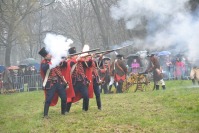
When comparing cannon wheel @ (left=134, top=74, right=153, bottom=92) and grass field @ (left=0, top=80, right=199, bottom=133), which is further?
cannon wheel @ (left=134, top=74, right=153, bottom=92)

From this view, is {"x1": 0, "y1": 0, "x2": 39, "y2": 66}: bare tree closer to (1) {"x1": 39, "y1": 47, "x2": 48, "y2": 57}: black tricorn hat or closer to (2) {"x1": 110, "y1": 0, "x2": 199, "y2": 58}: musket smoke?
(2) {"x1": 110, "y1": 0, "x2": 199, "y2": 58}: musket smoke

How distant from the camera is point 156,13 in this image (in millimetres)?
15273

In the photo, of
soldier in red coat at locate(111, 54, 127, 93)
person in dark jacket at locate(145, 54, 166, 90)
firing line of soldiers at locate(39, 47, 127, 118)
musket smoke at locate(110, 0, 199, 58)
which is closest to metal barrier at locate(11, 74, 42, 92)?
soldier in red coat at locate(111, 54, 127, 93)

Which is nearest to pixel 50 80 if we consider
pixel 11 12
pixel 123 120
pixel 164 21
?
pixel 123 120

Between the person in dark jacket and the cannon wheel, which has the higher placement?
the person in dark jacket

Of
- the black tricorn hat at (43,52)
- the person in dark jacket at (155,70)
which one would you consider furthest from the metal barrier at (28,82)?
the black tricorn hat at (43,52)

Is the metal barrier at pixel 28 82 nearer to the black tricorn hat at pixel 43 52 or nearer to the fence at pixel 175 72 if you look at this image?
the fence at pixel 175 72

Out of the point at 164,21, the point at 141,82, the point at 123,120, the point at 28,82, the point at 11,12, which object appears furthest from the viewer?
the point at 11,12

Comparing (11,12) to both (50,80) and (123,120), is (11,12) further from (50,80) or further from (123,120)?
(123,120)

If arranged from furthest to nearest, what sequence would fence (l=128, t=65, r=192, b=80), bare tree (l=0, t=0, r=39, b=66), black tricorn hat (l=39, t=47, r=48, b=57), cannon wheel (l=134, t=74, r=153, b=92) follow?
bare tree (l=0, t=0, r=39, b=66) < fence (l=128, t=65, r=192, b=80) < cannon wheel (l=134, t=74, r=153, b=92) < black tricorn hat (l=39, t=47, r=48, b=57)

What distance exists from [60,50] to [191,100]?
168 inches

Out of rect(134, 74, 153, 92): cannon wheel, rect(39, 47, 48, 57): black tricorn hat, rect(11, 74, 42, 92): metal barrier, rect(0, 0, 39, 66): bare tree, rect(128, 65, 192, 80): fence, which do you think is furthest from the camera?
rect(0, 0, 39, 66): bare tree

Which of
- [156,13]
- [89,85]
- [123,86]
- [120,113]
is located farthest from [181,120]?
[123,86]

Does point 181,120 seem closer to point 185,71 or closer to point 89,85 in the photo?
point 89,85
